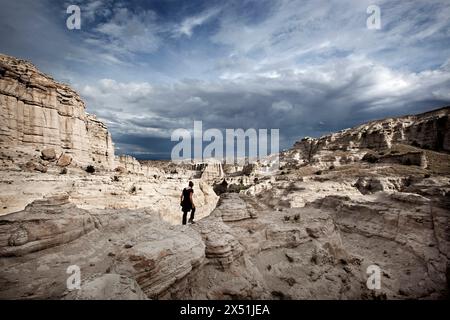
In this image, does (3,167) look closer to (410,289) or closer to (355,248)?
(355,248)

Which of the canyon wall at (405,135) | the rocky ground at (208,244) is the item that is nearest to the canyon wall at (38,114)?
the rocky ground at (208,244)

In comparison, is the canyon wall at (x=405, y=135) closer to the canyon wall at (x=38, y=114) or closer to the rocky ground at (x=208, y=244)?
the rocky ground at (x=208, y=244)

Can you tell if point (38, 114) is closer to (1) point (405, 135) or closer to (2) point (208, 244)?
(2) point (208, 244)

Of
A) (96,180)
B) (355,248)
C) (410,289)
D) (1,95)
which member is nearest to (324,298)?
(410,289)

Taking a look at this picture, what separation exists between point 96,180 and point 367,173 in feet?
124

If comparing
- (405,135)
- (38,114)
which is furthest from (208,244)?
(405,135)

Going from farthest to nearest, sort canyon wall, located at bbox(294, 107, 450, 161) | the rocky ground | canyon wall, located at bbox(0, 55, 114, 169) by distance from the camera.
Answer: canyon wall, located at bbox(294, 107, 450, 161), canyon wall, located at bbox(0, 55, 114, 169), the rocky ground

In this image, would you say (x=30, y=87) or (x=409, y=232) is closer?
(x=409, y=232)

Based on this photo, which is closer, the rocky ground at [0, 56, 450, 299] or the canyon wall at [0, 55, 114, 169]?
the rocky ground at [0, 56, 450, 299]

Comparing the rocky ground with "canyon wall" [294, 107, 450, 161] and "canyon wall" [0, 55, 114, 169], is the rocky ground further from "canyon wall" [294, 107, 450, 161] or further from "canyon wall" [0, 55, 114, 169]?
"canyon wall" [294, 107, 450, 161]

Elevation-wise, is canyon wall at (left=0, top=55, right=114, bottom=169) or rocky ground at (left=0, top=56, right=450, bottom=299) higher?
canyon wall at (left=0, top=55, right=114, bottom=169)

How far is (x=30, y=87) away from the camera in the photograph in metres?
30.0

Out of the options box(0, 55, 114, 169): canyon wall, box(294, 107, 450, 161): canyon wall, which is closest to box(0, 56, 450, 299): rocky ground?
box(0, 55, 114, 169): canyon wall

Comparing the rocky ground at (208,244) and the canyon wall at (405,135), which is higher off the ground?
the canyon wall at (405,135)
